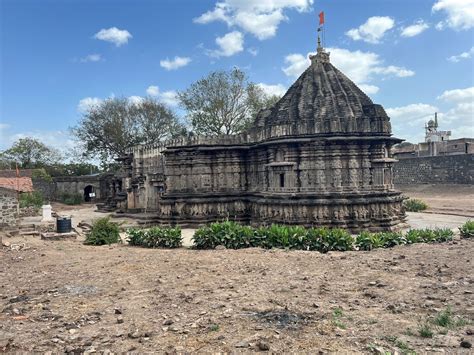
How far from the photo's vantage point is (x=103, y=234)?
12727mm

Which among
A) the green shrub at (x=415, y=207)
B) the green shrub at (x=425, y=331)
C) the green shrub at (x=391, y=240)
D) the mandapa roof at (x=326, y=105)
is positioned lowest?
the green shrub at (x=425, y=331)

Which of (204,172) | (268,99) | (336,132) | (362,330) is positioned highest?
(268,99)

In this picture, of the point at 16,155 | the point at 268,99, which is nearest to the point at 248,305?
the point at 268,99

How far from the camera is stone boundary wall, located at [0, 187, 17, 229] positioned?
14.2 m

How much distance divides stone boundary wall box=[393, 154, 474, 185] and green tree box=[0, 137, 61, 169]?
38.4m

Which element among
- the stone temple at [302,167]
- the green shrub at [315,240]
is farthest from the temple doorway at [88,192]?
the green shrub at [315,240]

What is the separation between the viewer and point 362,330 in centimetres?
511

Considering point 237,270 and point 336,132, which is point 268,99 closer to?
point 336,132

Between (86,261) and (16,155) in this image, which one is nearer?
(86,261)

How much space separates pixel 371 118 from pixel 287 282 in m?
8.91

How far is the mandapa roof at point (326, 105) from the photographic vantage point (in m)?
14.1

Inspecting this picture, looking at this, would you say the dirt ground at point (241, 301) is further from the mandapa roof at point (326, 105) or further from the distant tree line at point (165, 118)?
the distant tree line at point (165, 118)

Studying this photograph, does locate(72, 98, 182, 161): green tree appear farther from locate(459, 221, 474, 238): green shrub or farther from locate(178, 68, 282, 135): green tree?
locate(459, 221, 474, 238): green shrub

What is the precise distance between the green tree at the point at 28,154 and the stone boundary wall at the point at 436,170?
126ft
